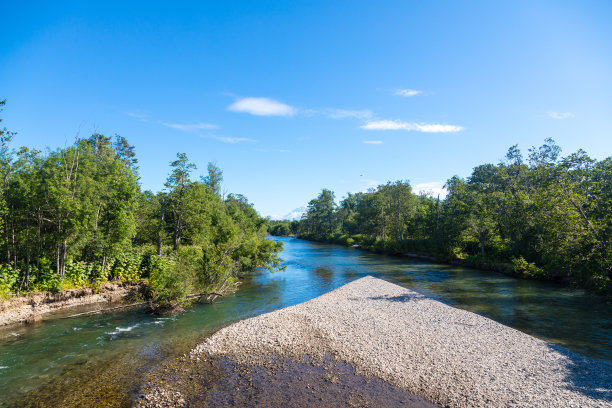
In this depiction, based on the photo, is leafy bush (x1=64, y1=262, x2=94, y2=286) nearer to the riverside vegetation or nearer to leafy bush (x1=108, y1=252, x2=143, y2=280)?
the riverside vegetation

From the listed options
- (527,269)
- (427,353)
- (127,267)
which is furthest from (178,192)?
(527,269)

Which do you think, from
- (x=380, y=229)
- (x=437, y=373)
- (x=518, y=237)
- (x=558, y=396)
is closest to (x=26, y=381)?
(x=437, y=373)

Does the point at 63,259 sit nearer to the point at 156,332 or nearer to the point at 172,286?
the point at 172,286

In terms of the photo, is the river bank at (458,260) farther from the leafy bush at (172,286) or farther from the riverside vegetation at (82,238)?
the leafy bush at (172,286)

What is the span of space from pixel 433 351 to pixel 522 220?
1299 inches

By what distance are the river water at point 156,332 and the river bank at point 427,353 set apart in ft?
6.68

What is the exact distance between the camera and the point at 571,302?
23312mm

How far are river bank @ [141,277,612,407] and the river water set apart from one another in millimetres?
2035

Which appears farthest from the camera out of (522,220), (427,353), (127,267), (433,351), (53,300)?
(522,220)

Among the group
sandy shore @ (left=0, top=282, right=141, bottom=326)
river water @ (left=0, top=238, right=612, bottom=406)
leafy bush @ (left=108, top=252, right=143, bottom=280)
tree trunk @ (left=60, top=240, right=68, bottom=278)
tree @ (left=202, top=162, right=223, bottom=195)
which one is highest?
tree @ (left=202, top=162, right=223, bottom=195)

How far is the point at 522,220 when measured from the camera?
125 ft

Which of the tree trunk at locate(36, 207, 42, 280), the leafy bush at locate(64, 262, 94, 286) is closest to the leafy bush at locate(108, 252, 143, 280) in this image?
the leafy bush at locate(64, 262, 94, 286)

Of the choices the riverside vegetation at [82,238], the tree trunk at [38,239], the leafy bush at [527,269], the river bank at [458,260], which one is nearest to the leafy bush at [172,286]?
the riverside vegetation at [82,238]

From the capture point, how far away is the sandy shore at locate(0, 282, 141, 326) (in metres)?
18.5
